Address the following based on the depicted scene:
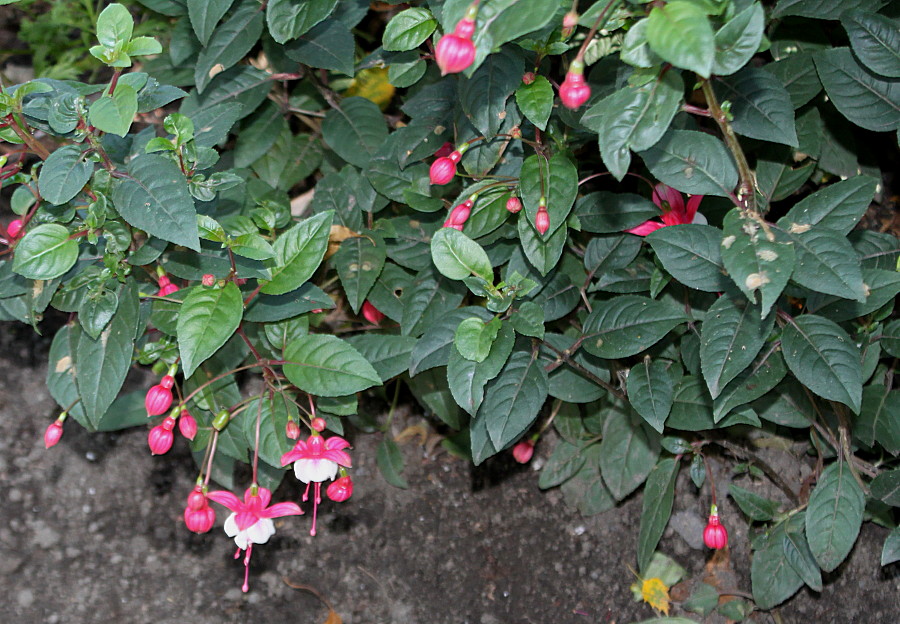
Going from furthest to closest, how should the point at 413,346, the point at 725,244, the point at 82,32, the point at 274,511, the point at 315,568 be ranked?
1. the point at 82,32
2. the point at 315,568
3. the point at 413,346
4. the point at 274,511
5. the point at 725,244

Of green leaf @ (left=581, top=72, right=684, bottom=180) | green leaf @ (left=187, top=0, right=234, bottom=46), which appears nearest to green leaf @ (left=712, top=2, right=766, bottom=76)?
green leaf @ (left=581, top=72, right=684, bottom=180)

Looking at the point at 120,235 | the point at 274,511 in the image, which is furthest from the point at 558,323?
the point at 120,235

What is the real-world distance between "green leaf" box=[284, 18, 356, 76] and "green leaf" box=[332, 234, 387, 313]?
311mm

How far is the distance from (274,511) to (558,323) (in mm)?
718

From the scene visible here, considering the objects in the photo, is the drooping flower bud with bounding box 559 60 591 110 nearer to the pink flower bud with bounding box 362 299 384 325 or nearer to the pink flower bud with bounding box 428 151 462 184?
the pink flower bud with bounding box 428 151 462 184

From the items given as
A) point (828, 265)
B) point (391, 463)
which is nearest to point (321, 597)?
point (391, 463)

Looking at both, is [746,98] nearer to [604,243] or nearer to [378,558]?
[604,243]

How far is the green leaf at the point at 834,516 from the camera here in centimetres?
135

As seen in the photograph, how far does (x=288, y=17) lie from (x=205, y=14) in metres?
0.14

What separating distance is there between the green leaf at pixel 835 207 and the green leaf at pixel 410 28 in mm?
612

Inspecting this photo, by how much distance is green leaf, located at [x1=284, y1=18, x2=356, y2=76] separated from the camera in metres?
1.47

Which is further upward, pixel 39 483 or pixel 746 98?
pixel 746 98

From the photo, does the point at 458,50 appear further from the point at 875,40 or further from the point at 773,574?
the point at 773,574

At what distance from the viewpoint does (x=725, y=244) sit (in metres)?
1.04
